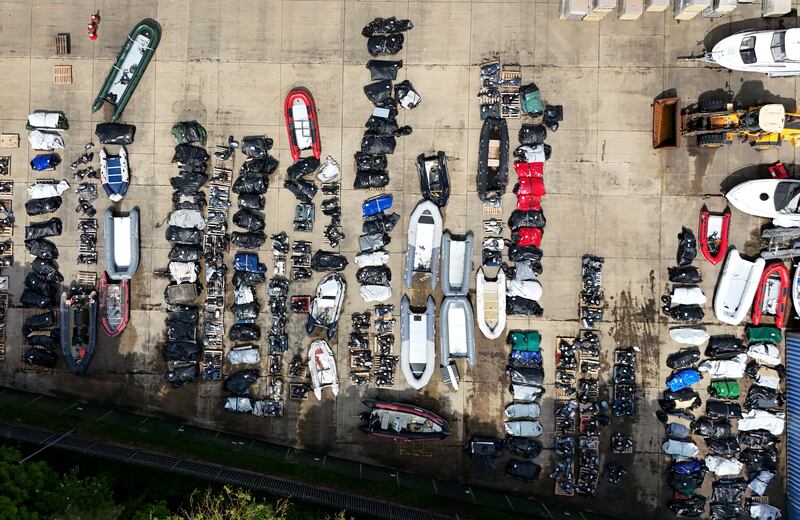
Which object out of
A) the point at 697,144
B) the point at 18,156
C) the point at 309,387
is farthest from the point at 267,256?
the point at 697,144

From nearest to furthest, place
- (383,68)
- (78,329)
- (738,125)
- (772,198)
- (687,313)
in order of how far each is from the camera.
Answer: (738,125) < (772,198) < (383,68) < (687,313) < (78,329)

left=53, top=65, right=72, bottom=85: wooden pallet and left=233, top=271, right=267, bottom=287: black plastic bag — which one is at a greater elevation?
left=53, top=65, right=72, bottom=85: wooden pallet

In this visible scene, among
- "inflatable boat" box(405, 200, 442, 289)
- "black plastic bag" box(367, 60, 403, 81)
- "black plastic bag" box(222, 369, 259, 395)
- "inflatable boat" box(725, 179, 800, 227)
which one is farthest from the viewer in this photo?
"black plastic bag" box(222, 369, 259, 395)

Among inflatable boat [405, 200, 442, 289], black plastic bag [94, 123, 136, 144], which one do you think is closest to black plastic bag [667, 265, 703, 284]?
inflatable boat [405, 200, 442, 289]

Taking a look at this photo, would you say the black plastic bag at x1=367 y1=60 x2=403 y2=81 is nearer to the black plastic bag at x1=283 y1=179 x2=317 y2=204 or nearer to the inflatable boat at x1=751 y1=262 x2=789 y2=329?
the black plastic bag at x1=283 y1=179 x2=317 y2=204

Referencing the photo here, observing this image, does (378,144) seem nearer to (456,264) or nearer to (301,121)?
(301,121)

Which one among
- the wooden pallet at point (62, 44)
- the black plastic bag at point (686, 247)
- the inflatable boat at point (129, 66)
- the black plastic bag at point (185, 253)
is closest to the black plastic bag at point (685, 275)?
the black plastic bag at point (686, 247)

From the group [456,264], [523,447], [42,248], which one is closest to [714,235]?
[456,264]
